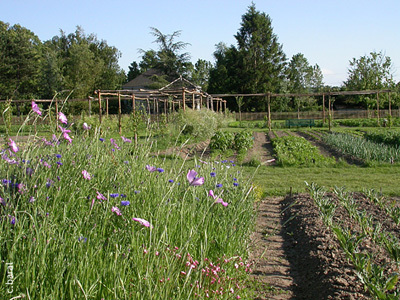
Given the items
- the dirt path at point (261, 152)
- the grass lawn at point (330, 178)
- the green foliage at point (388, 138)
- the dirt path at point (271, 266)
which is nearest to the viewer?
the dirt path at point (271, 266)

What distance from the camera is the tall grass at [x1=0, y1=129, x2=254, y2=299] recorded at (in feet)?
5.95

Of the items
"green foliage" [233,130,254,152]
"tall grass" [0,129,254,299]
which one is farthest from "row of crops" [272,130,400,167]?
"tall grass" [0,129,254,299]

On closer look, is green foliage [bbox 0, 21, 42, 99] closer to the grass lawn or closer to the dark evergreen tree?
the dark evergreen tree

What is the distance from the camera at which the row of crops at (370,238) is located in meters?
2.52

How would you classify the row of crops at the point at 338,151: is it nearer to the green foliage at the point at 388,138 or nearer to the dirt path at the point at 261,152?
the dirt path at the point at 261,152

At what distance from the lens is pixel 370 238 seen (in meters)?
3.73

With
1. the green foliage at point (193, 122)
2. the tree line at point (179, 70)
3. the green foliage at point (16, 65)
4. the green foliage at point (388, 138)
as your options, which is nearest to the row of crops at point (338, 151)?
the green foliage at point (388, 138)

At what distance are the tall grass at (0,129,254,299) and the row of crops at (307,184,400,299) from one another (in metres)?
0.79

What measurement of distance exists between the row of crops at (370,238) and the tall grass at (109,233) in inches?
31.1

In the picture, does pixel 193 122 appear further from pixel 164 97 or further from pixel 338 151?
pixel 164 97

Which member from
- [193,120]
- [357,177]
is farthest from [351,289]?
[193,120]

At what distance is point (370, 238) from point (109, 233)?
249 centimetres

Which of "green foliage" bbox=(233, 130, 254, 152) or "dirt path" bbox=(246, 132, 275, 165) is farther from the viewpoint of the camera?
"green foliage" bbox=(233, 130, 254, 152)

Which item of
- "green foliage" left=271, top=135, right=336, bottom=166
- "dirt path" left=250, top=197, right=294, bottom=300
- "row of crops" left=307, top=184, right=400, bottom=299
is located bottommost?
"dirt path" left=250, top=197, right=294, bottom=300
